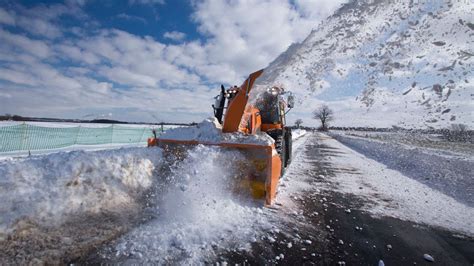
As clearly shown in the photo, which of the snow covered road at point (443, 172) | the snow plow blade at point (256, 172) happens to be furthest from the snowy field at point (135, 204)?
the snow covered road at point (443, 172)

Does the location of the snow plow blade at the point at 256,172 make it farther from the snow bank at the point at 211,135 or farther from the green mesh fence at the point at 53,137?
the green mesh fence at the point at 53,137

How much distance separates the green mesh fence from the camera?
457 inches

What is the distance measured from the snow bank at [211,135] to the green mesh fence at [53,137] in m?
7.44

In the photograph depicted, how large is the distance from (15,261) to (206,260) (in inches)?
77.0

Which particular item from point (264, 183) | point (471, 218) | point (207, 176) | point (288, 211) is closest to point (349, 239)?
point (288, 211)

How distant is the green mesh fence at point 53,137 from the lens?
1161 centimetres

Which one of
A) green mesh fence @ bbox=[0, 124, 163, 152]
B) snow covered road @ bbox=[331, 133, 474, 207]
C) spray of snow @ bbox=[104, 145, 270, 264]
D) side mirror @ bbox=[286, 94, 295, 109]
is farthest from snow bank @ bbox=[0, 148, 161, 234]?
green mesh fence @ bbox=[0, 124, 163, 152]

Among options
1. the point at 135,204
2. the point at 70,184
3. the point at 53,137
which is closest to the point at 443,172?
the point at 135,204

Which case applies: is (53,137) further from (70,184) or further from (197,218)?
(197,218)

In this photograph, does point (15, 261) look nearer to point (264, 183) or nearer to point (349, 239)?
point (264, 183)

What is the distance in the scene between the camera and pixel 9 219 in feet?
10.4

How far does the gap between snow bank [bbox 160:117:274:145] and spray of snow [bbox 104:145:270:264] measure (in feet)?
1.15

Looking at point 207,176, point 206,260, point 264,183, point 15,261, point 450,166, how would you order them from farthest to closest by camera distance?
1. point 450,166
2. point 264,183
3. point 207,176
4. point 206,260
5. point 15,261

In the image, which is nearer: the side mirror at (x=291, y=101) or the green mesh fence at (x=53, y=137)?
the side mirror at (x=291, y=101)
